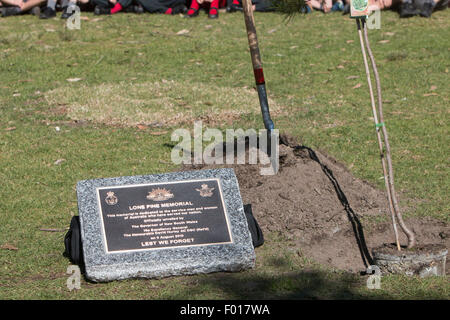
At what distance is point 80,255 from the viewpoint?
17.6 ft

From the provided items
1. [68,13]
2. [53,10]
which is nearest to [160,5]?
[68,13]

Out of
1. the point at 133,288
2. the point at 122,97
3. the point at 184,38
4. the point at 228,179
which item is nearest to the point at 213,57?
the point at 184,38

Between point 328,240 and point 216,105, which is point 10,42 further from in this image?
point 328,240

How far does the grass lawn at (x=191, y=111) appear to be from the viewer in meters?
5.15

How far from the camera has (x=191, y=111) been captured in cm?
912

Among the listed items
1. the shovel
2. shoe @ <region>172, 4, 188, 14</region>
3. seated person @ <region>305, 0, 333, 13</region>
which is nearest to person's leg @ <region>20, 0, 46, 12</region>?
shoe @ <region>172, 4, 188, 14</region>

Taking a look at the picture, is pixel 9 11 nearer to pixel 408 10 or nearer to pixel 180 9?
pixel 180 9

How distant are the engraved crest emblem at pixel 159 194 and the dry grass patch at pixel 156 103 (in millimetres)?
3377

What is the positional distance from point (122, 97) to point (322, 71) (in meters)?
3.18

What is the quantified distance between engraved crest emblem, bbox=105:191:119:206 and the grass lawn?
64 cm

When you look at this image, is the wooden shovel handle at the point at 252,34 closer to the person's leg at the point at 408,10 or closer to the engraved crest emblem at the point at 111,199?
the engraved crest emblem at the point at 111,199

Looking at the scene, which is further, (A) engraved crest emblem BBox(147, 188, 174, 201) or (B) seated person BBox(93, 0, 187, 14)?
(B) seated person BBox(93, 0, 187, 14)

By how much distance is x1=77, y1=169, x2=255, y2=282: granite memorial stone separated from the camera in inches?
201

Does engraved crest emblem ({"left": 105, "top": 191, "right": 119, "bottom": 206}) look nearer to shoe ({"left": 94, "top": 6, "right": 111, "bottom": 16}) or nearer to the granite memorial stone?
the granite memorial stone
